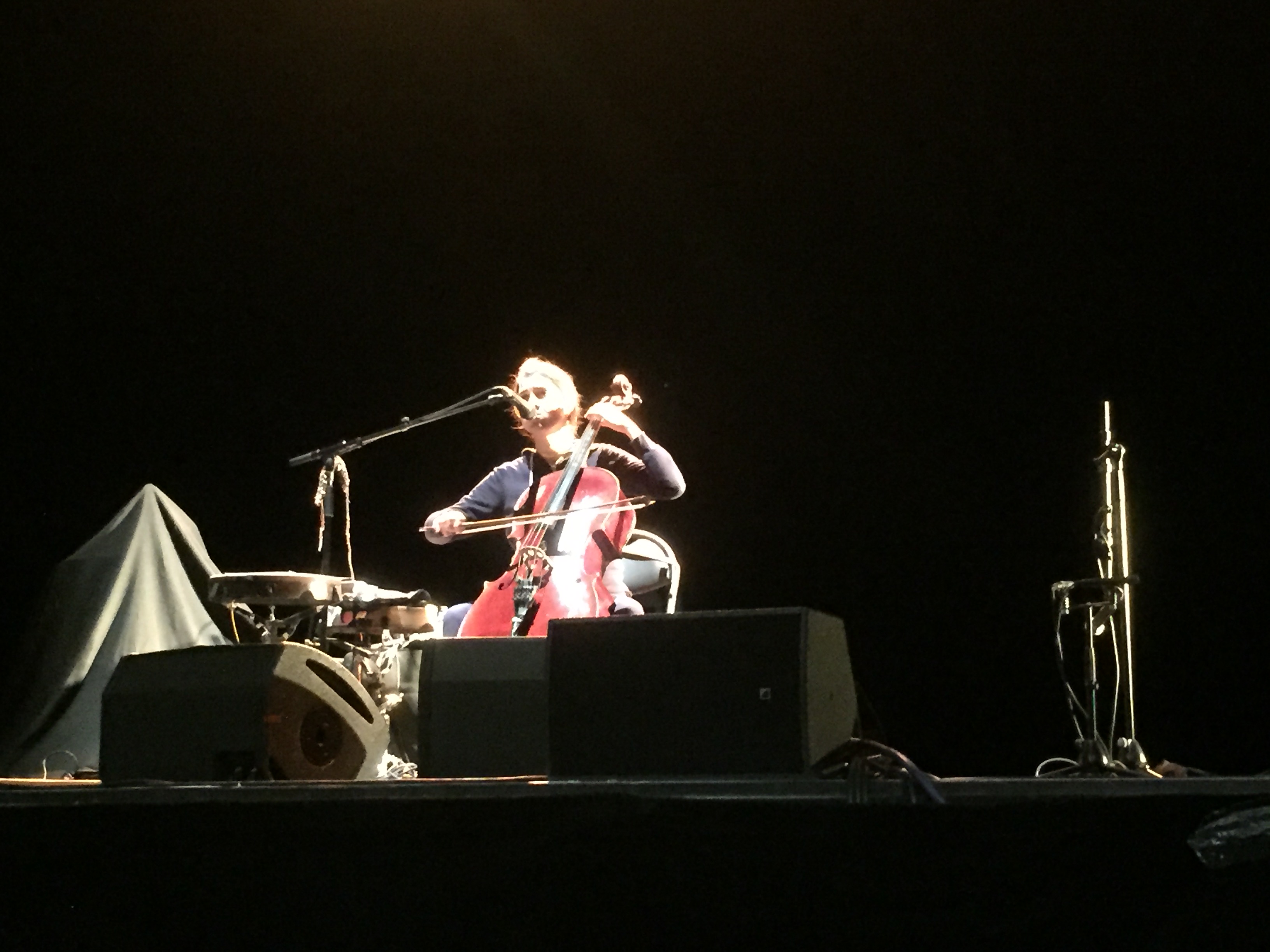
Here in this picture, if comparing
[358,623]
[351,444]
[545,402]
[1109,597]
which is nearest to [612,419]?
[545,402]

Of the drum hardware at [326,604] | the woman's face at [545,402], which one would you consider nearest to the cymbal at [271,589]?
the drum hardware at [326,604]

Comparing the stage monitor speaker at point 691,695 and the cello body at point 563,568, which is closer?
the stage monitor speaker at point 691,695

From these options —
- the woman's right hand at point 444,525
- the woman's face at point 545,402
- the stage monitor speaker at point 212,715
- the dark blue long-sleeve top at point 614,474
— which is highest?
the woman's face at point 545,402

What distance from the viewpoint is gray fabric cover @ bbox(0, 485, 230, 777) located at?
3.53 m

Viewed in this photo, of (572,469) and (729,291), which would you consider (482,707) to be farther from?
(729,291)

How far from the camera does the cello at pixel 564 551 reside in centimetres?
314

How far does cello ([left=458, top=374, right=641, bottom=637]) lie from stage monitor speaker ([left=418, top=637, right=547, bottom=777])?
1.05 m

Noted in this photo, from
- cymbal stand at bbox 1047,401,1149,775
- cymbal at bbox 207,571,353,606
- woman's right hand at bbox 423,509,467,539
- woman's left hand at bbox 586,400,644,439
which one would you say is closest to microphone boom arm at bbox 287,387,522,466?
woman's left hand at bbox 586,400,644,439

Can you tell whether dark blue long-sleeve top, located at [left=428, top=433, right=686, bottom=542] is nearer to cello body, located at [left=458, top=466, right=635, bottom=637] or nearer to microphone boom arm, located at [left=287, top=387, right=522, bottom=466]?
cello body, located at [left=458, top=466, right=635, bottom=637]

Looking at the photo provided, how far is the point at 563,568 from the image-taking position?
10.6ft

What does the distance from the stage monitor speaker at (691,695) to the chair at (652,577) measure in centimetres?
168

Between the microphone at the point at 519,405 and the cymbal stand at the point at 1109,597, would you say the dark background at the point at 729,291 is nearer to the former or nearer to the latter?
the cymbal stand at the point at 1109,597

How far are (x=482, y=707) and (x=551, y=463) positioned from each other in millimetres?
1933

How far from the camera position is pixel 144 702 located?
2137 millimetres
